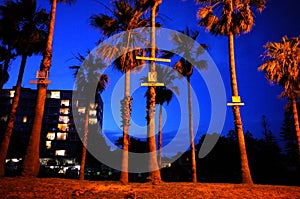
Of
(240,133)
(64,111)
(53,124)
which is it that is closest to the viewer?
(240,133)

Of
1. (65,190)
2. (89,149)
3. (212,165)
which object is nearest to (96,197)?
(65,190)

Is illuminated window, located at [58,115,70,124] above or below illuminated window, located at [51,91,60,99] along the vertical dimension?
below

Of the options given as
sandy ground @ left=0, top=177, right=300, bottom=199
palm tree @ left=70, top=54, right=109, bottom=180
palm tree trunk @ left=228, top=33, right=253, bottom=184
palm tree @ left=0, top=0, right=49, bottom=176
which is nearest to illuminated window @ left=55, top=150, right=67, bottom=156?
palm tree @ left=70, top=54, right=109, bottom=180

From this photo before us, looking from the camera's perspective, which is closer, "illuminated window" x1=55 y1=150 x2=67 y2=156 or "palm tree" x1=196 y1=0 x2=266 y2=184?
"palm tree" x1=196 y1=0 x2=266 y2=184

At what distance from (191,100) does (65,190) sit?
17071mm

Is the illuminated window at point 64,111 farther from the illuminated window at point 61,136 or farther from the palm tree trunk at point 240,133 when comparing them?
the palm tree trunk at point 240,133

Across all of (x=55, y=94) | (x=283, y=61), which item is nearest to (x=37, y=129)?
(x=283, y=61)

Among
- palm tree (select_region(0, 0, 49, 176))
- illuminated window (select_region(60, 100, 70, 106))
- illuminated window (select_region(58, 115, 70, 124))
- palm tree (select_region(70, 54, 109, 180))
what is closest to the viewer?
palm tree (select_region(0, 0, 49, 176))

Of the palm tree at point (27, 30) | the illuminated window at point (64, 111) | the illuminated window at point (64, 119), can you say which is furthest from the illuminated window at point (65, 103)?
the palm tree at point (27, 30)

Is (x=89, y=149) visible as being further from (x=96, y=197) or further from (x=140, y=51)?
(x=96, y=197)

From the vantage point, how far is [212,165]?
41.7m

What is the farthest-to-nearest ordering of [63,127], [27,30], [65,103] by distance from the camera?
[65,103]
[63,127]
[27,30]

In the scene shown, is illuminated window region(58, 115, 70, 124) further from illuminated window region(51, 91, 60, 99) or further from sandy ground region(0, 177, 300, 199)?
sandy ground region(0, 177, 300, 199)

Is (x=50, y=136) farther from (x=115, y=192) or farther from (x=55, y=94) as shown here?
(x=115, y=192)
